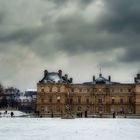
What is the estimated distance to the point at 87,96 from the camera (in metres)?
110

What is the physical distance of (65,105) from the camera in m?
107

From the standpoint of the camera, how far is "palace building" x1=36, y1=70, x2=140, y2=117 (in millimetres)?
106750

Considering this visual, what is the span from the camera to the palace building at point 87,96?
107m
